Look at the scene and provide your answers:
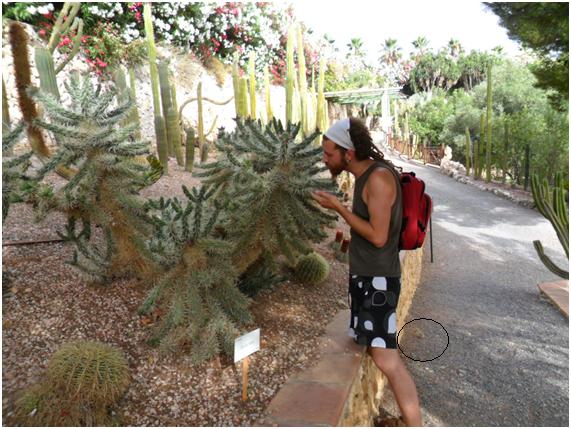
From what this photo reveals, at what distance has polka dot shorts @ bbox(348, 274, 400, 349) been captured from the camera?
224cm

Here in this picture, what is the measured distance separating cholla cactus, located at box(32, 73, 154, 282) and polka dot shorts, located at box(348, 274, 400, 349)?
4.04 ft

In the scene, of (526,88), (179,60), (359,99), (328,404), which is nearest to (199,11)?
(179,60)

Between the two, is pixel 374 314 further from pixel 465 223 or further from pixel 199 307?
pixel 465 223

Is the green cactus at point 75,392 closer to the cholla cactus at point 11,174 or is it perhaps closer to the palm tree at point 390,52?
the cholla cactus at point 11,174

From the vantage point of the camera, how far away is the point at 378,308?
2.26 metres

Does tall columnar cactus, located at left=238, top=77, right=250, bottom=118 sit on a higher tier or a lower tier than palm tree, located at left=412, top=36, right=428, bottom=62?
lower

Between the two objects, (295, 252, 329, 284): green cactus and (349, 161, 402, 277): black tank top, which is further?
(295, 252, 329, 284): green cactus

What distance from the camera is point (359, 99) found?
18938 millimetres

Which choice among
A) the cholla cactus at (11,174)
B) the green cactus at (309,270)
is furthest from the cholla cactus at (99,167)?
the green cactus at (309,270)

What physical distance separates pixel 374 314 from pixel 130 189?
1538 mm

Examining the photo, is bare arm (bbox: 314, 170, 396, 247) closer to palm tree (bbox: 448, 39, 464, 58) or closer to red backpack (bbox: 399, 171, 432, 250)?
red backpack (bbox: 399, 171, 432, 250)

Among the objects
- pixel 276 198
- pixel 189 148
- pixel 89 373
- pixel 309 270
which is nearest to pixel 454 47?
pixel 189 148

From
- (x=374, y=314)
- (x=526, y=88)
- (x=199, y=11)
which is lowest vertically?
(x=374, y=314)

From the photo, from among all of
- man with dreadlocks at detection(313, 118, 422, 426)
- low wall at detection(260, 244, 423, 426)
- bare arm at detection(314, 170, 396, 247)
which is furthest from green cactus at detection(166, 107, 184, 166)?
bare arm at detection(314, 170, 396, 247)
